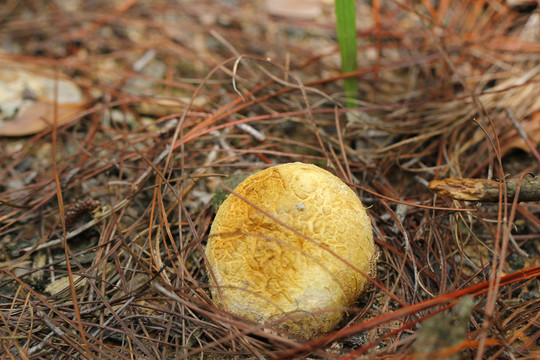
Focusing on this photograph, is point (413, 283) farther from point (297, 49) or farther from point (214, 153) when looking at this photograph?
point (297, 49)

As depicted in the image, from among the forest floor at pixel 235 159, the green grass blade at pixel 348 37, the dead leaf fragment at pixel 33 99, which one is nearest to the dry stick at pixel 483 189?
the forest floor at pixel 235 159

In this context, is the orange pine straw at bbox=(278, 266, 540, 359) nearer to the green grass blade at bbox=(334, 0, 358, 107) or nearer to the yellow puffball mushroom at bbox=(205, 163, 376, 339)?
the yellow puffball mushroom at bbox=(205, 163, 376, 339)

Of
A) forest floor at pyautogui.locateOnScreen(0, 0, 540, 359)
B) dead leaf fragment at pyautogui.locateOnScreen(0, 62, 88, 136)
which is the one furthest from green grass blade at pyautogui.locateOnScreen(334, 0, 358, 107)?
dead leaf fragment at pyautogui.locateOnScreen(0, 62, 88, 136)

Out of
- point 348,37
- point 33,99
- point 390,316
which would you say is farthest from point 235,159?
point 33,99

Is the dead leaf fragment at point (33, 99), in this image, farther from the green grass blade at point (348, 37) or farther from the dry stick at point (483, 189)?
the dry stick at point (483, 189)

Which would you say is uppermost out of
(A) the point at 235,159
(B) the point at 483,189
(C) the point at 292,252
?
(B) the point at 483,189

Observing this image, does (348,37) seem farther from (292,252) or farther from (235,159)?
(292,252)

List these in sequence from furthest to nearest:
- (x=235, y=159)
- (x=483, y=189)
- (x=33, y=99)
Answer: (x=33, y=99) < (x=235, y=159) < (x=483, y=189)

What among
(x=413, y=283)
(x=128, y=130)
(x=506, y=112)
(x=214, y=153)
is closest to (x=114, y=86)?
(x=128, y=130)

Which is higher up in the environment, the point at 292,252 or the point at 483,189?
the point at 483,189
